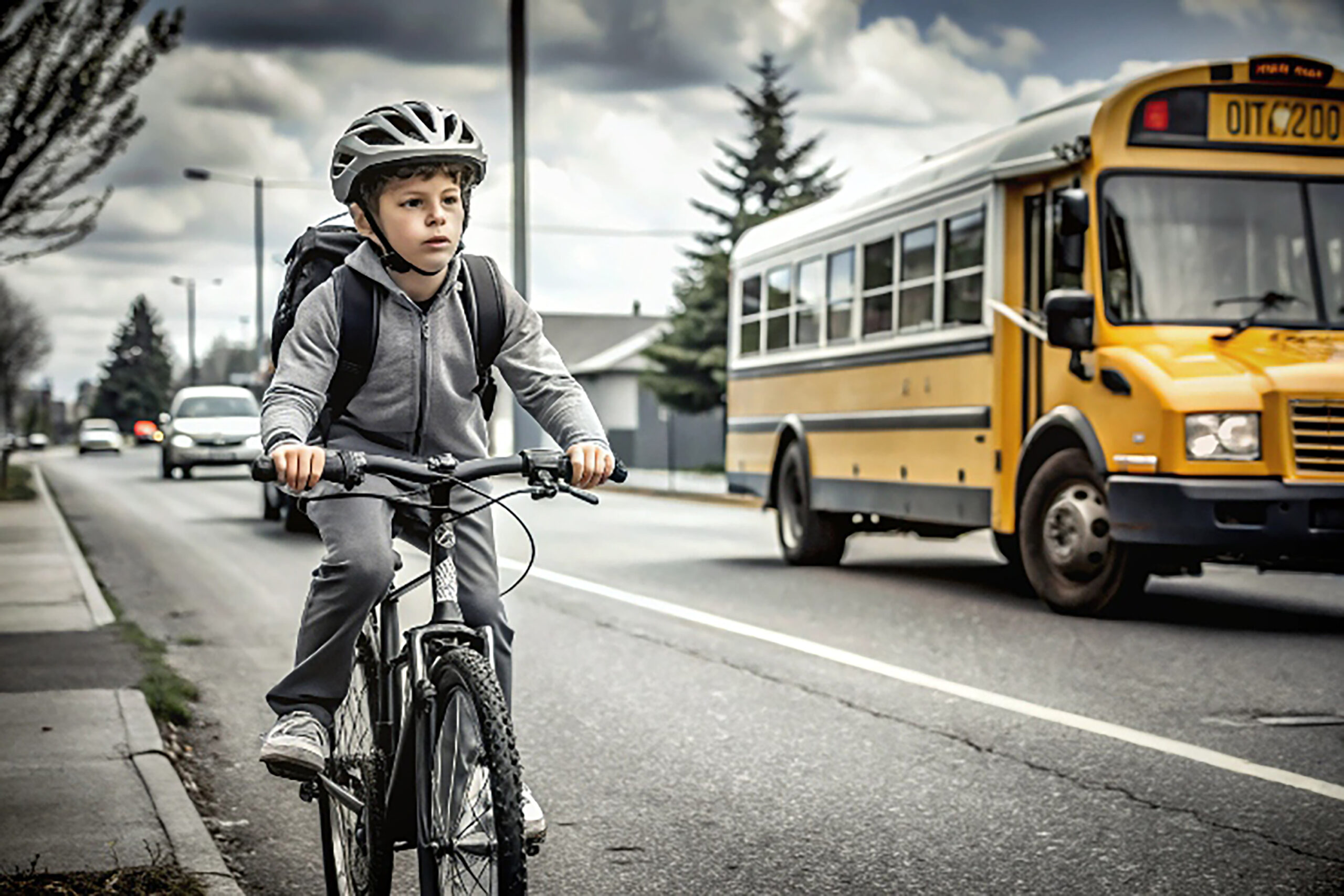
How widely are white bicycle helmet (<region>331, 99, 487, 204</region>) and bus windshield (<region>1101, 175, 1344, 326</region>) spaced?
745cm

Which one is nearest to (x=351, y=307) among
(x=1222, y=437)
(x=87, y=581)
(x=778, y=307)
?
(x=1222, y=437)

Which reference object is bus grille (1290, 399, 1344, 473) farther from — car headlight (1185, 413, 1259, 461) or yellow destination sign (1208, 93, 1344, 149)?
yellow destination sign (1208, 93, 1344, 149)

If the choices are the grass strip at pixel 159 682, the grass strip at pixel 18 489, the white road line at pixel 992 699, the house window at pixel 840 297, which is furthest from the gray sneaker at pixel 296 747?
the grass strip at pixel 18 489

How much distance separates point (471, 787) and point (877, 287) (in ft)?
35.3

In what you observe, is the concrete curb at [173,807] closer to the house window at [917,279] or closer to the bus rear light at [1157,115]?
the bus rear light at [1157,115]

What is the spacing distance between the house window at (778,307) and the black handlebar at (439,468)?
1214cm

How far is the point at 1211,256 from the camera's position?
36.0ft

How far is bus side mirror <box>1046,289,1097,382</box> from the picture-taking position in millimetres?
10625

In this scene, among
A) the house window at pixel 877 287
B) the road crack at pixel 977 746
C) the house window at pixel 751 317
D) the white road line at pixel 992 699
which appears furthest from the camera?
the house window at pixel 751 317

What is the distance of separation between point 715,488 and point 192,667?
990 inches

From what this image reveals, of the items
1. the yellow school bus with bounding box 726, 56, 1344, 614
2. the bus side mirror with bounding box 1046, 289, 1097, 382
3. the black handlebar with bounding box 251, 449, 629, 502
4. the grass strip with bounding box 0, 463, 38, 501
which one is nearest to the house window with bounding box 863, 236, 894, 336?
the yellow school bus with bounding box 726, 56, 1344, 614

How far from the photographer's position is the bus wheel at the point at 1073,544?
10797 millimetres

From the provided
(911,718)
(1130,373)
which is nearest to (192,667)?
(911,718)

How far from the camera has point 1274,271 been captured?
11.0m
